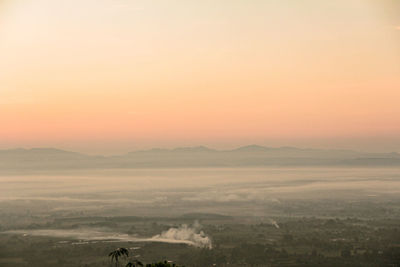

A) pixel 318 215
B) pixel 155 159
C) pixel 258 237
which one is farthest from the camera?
pixel 155 159

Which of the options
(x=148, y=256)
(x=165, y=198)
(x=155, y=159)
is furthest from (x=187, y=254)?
(x=155, y=159)

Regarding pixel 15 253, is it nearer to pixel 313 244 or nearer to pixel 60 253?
pixel 60 253

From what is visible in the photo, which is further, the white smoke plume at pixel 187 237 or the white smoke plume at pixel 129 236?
the white smoke plume at pixel 129 236

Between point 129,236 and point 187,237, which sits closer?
point 187,237

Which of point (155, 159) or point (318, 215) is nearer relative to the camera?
point (318, 215)

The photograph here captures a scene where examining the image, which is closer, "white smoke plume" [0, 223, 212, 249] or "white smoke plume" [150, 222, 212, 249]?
"white smoke plume" [150, 222, 212, 249]

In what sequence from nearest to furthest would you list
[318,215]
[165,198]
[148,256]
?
1. [148,256]
2. [318,215]
3. [165,198]

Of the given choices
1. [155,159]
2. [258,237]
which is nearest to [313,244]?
[258,237]

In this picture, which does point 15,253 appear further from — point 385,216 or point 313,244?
point 385,216
